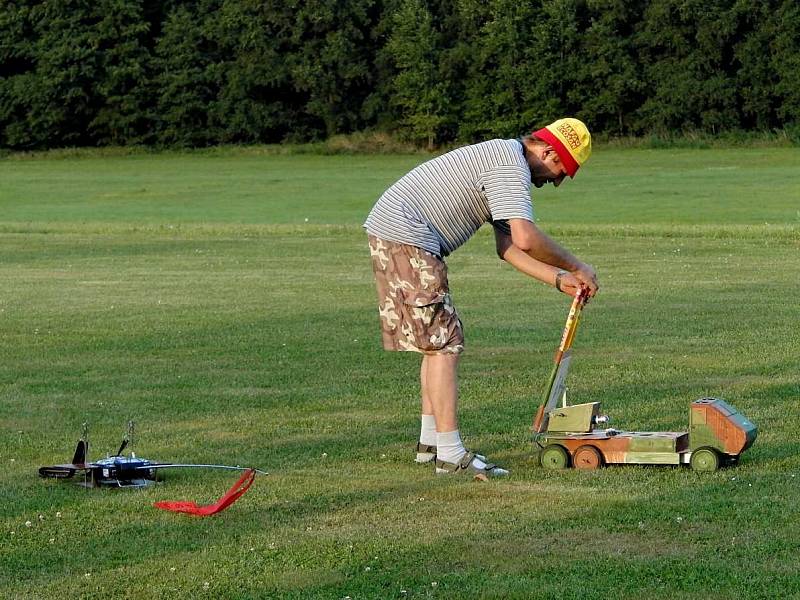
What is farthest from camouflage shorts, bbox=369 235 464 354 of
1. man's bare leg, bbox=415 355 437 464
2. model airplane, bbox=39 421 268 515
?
model airplane, bbox=39 421 268 515

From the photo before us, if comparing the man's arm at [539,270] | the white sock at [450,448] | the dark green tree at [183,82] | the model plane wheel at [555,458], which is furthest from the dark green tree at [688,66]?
the white sock at [450,448]

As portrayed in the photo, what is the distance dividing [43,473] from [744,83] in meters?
62.9

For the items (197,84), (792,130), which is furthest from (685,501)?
(197,84)

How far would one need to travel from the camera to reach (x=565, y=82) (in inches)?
2810

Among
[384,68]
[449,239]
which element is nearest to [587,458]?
[449,239]

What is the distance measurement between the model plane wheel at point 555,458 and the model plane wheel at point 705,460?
0.65 metres

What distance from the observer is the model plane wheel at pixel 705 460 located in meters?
7.26

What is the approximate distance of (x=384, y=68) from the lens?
75.8 m

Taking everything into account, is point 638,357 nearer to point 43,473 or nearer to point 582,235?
point 43,473

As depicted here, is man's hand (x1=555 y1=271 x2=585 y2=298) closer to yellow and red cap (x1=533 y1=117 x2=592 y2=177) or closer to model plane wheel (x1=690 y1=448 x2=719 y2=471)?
yellow and red cap (x1=533 y1=117 x2=592 y2=177)

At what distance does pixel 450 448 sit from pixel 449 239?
1.08 metres

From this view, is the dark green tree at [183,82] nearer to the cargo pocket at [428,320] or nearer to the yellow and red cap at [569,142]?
the cargo pocket at [428,320]

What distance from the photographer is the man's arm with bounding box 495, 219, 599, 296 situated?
7207 mm

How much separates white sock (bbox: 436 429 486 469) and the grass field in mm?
139
